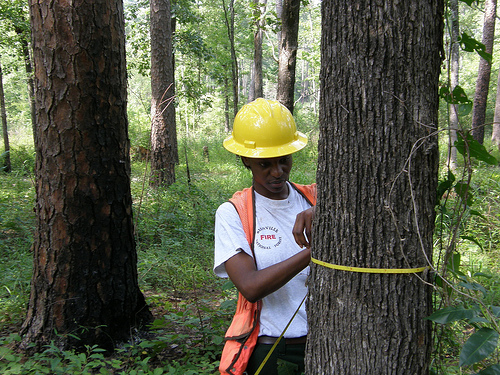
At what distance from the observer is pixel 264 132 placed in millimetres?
2041

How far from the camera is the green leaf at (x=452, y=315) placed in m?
1.16

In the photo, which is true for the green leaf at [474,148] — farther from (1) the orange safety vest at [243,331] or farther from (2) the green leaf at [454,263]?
(1) the orange safety vest at [243,331]

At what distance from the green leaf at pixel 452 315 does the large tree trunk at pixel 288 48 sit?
5.38 metres

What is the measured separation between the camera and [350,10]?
1.26 metres

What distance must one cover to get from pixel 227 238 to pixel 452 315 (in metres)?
0.96

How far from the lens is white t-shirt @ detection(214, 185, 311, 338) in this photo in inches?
71.5

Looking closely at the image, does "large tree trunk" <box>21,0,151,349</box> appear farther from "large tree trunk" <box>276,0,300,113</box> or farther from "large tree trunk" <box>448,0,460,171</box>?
"large tree trunk" <box>276,0,300,113</box>

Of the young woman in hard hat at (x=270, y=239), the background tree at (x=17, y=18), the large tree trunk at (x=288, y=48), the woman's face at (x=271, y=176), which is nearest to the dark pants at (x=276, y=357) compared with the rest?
the young woman in hard hat at (x=270, y=239)

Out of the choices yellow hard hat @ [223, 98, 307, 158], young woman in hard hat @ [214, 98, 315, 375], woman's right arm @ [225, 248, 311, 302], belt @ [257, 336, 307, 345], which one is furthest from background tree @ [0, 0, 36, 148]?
belt @ [257, 336, 307, 345]

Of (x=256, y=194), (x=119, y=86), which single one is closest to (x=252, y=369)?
(x=256, y=194)

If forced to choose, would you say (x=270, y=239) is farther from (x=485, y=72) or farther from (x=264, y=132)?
(x=485, y=72)

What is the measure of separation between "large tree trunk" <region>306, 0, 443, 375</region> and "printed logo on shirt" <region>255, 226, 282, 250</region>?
585mm

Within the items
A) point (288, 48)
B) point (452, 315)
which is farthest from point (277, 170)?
point (288, 48)

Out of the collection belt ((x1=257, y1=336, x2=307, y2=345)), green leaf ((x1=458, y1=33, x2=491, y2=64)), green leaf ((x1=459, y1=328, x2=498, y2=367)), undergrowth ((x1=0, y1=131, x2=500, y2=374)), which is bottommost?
undergrowth ((x1=0, y1=131, x2=500, y2=374))
